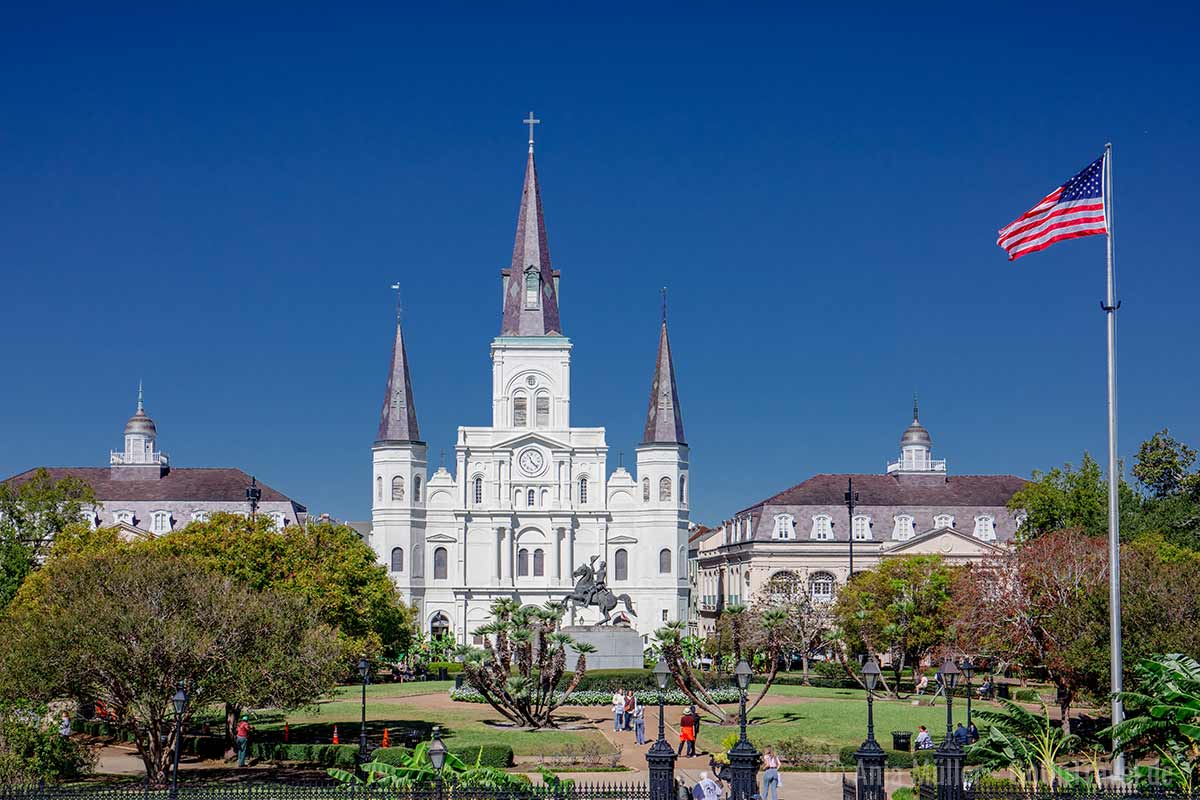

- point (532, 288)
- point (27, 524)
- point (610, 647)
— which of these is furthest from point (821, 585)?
point (27, 524)

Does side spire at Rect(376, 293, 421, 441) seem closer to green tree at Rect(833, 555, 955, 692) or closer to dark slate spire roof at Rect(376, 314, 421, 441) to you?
dark slate spire roof at Rect(376, 314, 421, 441)

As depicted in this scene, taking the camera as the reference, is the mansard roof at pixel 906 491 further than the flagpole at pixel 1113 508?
Yes

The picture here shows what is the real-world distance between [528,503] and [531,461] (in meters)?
3.19

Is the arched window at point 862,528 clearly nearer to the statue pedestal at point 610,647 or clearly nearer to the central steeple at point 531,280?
the central steeple at point 531,280

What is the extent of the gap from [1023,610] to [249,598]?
25.7m

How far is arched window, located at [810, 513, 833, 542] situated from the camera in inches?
3930

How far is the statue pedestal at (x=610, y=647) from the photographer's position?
64.2 meters

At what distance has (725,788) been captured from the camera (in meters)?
32.3

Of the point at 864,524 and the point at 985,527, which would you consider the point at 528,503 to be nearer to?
the point at 864,524

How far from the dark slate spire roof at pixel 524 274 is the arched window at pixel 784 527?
23.1 m

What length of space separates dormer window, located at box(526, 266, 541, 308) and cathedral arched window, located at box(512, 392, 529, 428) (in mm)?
7565

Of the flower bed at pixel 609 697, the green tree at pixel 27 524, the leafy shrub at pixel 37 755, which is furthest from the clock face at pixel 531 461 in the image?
the leafy shrub at pixel 37 755

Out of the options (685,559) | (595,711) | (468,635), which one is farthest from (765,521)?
(595,711)

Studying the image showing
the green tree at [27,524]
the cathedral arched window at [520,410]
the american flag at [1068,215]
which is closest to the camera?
the american flag at [1068,215]
